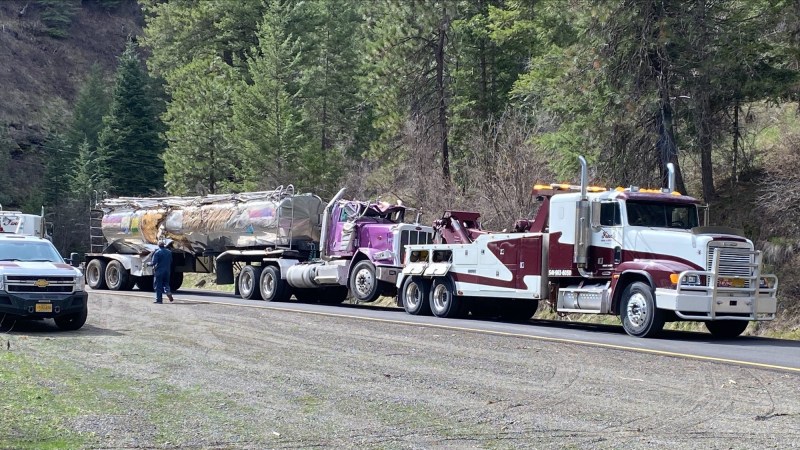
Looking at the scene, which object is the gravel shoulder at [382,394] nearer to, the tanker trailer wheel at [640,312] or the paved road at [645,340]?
the paved road at [645,340]

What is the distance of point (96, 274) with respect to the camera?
3553 centimetres

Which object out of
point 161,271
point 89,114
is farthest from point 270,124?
point 89,114

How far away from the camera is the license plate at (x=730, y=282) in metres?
17.7

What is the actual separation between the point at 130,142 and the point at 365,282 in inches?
1632

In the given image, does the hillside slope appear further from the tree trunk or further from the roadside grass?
the roadside grass

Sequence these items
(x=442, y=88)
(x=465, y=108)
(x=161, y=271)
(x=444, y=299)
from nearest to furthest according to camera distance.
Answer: (x=444, y=299) < (x=161, y=271) < (x=442, y=88) < (x=465, y=108)

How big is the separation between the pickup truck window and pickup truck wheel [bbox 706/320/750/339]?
12.6 metres

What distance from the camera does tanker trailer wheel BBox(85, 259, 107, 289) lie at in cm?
3512

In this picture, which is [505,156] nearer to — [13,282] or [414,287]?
[414,287]

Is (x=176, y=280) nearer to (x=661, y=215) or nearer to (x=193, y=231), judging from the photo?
(x=193, y=231)

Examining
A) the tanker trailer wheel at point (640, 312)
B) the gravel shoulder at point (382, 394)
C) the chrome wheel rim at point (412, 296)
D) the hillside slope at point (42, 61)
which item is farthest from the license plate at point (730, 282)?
the hillside slope at point (42, 61)

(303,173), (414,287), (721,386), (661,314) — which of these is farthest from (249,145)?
(721,386)

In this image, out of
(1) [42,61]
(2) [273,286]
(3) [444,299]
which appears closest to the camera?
(3) [444,299]

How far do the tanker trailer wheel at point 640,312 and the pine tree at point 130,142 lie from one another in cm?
4883
